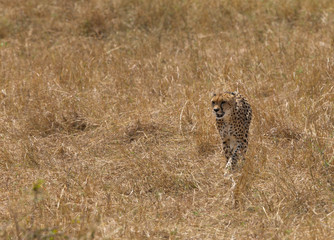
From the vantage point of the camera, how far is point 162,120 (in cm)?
632

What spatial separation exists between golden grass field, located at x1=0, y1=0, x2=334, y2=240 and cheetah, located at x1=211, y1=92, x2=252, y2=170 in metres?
0.16

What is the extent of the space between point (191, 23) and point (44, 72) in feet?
10.2

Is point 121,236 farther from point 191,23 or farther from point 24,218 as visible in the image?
point 191,23

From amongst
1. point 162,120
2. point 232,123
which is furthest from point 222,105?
point 162,120

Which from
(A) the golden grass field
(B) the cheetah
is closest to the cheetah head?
(B) the cheetah

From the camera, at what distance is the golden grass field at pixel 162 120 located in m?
4.35

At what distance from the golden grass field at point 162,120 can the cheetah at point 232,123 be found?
6.1 inches

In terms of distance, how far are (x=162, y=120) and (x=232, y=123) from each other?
127 centimetres

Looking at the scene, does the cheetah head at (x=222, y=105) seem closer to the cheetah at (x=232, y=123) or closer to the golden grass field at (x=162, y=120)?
the cheetah at (x=232, y=123)

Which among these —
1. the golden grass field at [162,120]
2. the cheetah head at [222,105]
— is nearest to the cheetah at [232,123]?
the cheetah head at [222,105]

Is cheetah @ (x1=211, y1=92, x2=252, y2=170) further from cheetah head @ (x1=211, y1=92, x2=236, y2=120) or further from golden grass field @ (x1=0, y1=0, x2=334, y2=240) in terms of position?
golden grass field @ (x1=0, y1=0, x2=334, y2=240)

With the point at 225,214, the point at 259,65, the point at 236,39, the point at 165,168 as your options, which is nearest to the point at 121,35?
the point at 236,39

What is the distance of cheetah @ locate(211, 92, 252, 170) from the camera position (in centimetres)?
508

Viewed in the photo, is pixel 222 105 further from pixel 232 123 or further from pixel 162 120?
pixel 162 120
